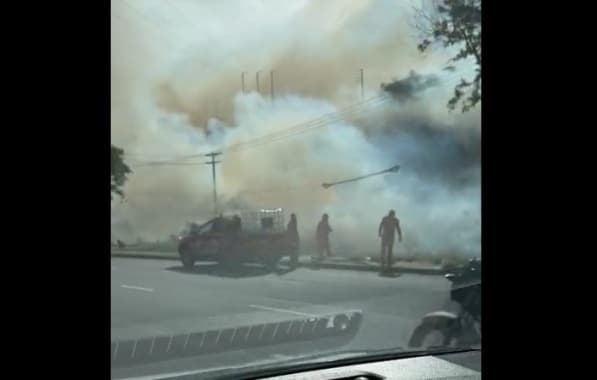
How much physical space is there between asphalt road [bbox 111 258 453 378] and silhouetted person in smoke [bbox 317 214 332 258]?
257 millimetres

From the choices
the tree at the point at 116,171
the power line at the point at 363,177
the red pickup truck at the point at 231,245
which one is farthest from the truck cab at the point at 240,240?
the tree at the point at 116,171

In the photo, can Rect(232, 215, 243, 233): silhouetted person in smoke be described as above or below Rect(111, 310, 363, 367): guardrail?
above

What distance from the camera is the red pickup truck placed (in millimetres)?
6543

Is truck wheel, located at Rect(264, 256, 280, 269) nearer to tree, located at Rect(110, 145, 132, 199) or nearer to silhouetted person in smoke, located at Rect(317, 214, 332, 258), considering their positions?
silhouetted person in smoke, located at Rect(317, 214, 332, 258)

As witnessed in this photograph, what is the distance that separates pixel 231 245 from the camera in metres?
6.79

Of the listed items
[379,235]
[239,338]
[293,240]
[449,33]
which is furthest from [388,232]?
[239,338]

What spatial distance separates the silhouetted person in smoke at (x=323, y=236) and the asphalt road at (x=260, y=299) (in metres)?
0.26

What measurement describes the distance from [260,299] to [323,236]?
1240 millimetres

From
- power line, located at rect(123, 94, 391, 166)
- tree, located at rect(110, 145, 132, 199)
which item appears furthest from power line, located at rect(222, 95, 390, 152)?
tree, located at rect(110, 145, 132, 199)

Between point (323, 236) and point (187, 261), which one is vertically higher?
point (323, 236)

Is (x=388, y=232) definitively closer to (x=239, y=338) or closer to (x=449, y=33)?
(x=449, y=33)
